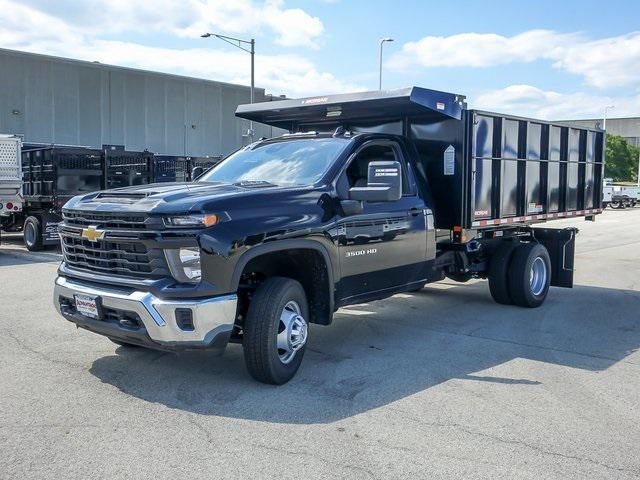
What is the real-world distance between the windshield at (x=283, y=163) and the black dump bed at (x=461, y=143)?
99 cm

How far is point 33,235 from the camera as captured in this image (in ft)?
52.6

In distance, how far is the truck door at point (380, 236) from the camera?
6027mm

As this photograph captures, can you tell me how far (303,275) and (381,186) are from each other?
3.38 feet

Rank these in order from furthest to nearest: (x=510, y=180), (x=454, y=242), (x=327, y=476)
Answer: (x=510, y=180) → (x=454, y=242) → (x=327, y=476)

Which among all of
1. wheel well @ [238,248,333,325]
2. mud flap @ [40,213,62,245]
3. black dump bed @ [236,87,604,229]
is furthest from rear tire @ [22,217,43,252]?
wheel well @ [238,248,333,325]

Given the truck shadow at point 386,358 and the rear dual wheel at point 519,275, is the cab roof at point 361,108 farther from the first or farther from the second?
the truck shadow at point 386,358

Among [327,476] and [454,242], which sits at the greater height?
[454,242]

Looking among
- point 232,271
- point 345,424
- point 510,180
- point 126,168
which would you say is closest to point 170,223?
point 232,271

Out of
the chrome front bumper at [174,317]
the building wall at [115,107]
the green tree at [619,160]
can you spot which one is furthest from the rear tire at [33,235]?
the green tree at [619,160]

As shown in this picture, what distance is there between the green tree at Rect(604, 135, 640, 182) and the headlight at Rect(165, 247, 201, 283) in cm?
7543

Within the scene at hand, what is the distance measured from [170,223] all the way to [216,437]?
1531mm

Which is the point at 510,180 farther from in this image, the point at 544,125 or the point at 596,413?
the point at 596,413

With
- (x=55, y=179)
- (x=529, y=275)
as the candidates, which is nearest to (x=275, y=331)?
(x=529, y=275)

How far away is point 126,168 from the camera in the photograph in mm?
18500
